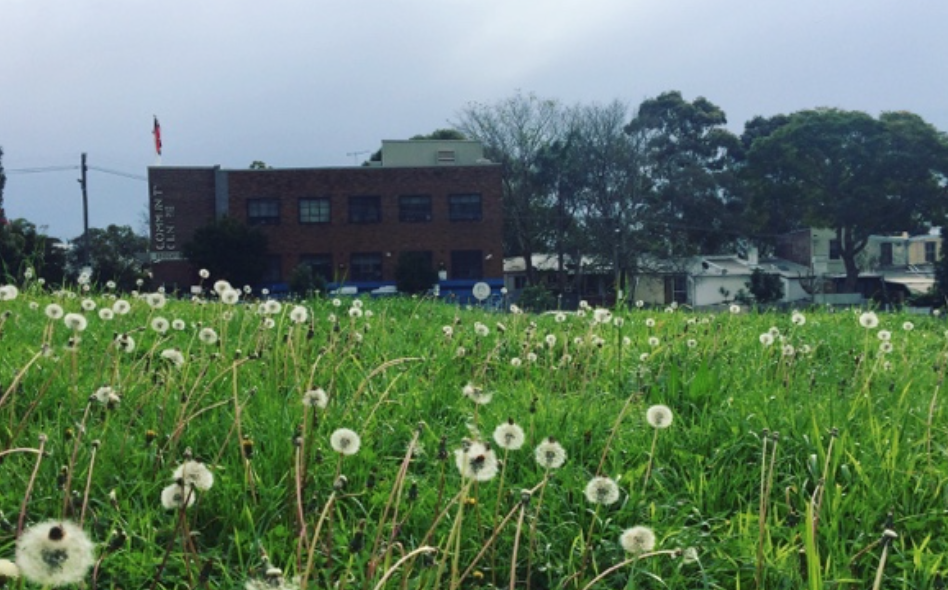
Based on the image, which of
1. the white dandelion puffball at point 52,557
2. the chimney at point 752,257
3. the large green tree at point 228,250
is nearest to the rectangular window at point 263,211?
the large green tree at point 228,250

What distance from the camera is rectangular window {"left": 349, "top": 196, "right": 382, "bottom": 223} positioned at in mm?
45875

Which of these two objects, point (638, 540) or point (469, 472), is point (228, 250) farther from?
point (638, 540)

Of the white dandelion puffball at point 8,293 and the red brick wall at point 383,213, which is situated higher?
the red brick wall at point 383,213

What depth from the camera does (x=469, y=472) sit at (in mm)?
2262

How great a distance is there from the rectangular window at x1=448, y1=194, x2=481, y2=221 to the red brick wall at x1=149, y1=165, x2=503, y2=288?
0.24 m

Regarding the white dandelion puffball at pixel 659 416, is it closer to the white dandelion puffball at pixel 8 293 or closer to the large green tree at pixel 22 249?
the white dandelion puffball at pixel 8 293

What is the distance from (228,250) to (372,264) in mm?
6952

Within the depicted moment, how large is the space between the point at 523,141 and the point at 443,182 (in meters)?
5.92

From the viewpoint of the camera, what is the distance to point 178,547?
271 centimetres

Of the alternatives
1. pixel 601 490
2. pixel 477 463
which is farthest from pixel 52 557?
pixel 601 490

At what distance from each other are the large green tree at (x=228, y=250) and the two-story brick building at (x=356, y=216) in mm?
1804

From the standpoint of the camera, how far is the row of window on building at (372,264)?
4509cm

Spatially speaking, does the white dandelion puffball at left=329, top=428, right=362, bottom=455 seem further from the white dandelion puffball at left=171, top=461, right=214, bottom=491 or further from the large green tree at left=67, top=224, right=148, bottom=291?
the large green tree at left=67, top=224, right=148, bottom=291

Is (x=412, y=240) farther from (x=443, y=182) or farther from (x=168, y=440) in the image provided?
(x=168, y=440)
